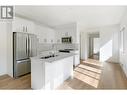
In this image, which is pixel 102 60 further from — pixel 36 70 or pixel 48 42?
pixel 36 70

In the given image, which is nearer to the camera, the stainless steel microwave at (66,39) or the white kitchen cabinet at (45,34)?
the white kitchen cabinet at (45,34)

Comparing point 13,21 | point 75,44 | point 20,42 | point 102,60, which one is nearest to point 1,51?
point 20,42

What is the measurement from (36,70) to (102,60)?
5.76 metres

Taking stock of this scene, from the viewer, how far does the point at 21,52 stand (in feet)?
13.0

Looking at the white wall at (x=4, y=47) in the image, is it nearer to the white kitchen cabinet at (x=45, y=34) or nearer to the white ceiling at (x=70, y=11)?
the white ceiling at (x=70, y=11)

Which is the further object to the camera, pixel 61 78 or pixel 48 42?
pixel 48 42

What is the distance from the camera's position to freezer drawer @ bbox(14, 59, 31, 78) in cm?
381

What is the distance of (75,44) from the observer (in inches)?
241

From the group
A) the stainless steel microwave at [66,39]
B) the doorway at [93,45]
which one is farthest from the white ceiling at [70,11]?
the doorway at [93,45]

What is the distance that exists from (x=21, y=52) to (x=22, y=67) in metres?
0.61

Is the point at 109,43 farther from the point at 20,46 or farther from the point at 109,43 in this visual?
the point at 20,46

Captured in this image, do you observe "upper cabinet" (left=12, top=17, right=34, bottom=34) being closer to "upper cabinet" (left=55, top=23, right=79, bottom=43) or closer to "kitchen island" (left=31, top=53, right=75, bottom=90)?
"kitchen island" (left=31, top=53, right=75, bottom=90)

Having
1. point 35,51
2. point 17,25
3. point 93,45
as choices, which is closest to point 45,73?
point 35,51

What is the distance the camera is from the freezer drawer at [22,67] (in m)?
3.81
